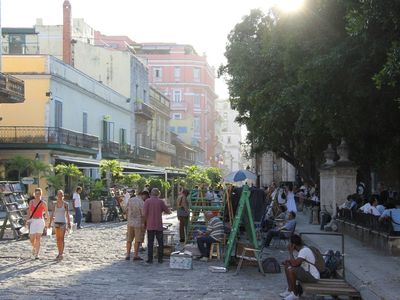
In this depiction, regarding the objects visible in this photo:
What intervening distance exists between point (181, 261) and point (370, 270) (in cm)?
364

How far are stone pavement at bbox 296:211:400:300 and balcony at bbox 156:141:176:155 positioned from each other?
1938 inches

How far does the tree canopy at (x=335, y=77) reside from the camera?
11.6m

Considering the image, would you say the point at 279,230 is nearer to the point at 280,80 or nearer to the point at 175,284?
the point at 175,284

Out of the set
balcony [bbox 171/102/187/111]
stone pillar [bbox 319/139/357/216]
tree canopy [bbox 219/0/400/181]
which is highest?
balcony [bbox 171/102/187/111]

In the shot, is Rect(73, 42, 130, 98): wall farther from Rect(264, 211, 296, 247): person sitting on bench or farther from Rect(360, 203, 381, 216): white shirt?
Rect(360, 203, 381, 216): white shirt

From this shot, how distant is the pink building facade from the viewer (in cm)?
9088

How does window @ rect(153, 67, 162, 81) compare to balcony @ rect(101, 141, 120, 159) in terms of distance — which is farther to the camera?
window @ rect(153, 67, 162, 81)

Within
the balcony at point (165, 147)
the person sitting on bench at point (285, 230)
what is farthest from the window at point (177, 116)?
the person sitting on bench at point (285, 230)

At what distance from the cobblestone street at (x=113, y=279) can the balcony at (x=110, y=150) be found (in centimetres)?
2984

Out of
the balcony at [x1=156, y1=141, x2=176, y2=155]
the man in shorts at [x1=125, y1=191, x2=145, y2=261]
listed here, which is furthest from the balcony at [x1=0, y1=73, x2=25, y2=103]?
the balcony at [x1=156, y1=141, x2=176, y2=155]

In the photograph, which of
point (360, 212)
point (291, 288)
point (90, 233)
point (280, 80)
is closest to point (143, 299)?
point (291, 288)

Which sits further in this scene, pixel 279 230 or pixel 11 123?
pixel 11 123

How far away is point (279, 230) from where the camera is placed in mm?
15648

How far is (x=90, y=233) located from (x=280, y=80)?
8.47 meters
